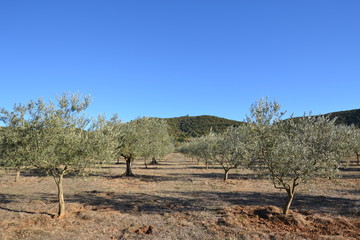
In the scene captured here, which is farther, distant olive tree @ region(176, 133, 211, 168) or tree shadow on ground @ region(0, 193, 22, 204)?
distant olive tree @ region(176, 133, 211, 168)

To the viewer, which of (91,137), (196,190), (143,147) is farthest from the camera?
(143,147)

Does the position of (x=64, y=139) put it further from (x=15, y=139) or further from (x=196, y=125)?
(x=196, y=125)

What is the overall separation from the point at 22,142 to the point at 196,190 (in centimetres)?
1848

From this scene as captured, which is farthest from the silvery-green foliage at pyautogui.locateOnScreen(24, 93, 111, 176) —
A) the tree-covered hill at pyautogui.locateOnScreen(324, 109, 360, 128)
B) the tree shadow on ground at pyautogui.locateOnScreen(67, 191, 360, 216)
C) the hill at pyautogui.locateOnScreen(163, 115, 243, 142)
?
the hill at pyautogui.locateOnScreen(163, 115, 243, 142)

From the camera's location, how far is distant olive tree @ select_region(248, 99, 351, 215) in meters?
13.5

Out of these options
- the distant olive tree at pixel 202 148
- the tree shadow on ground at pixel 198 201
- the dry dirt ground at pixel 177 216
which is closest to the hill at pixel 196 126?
the distant olive tree at pixel 202 148

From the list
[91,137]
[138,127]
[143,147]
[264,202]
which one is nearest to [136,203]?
[91,137]

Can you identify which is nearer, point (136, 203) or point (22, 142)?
point (22, 142)

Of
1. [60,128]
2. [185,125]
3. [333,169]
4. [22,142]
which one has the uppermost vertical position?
[185,125]

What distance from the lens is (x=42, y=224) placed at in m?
14.0

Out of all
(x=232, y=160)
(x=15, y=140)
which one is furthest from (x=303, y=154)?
(x=15, y=140)

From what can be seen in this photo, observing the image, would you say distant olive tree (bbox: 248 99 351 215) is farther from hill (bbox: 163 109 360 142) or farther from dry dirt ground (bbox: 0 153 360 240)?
hill (bbox: 163 109 360 142)

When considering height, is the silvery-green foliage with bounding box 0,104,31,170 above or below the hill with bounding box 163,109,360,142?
below

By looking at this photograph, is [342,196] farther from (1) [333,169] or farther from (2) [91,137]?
(2) [91,137]
